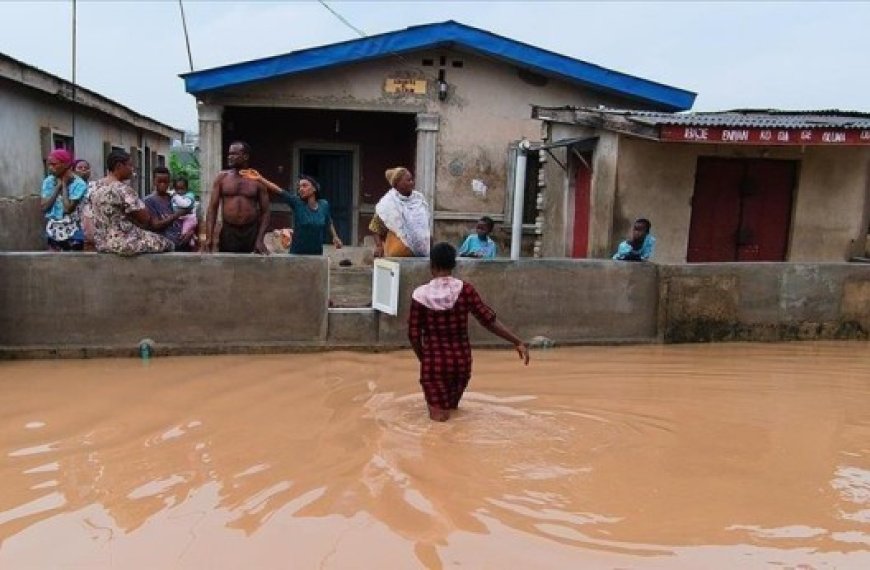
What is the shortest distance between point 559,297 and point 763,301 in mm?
2289

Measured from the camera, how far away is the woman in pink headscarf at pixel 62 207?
308 inches

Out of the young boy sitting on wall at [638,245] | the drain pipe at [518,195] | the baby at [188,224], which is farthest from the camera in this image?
the drain pipe at [518,195]

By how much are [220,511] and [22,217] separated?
5.40 meters

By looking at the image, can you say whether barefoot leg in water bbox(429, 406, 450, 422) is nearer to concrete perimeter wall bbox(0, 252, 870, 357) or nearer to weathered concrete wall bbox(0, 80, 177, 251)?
concrete perimeter wall bbox(0, 252, 870, 357)

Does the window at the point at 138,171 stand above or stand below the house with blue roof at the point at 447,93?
below

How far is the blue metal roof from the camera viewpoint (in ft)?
38.4

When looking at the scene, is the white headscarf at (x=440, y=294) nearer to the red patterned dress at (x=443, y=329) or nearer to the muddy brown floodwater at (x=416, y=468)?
the red patterned dress at (x=443, y=329)

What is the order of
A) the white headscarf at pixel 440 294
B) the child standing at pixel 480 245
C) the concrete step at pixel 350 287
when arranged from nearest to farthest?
1. the white headscarf at pixel 440 294
2. the concrete step at pixel 350 287
3. the child standing at pixel 480 245

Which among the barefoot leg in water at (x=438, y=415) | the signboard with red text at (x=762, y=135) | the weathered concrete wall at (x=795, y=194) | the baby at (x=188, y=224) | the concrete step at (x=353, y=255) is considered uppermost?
Result: the signboard with red text at (x=762, y=135)

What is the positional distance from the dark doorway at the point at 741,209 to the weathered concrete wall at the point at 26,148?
26.2 feet

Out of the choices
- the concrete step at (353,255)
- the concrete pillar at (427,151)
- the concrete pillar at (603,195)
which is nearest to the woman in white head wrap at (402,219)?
the concrete pillar at (603,195)

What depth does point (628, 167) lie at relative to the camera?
10.2 metres

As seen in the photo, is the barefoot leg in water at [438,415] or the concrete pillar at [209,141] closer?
the barefoot leg in water at [438,415]

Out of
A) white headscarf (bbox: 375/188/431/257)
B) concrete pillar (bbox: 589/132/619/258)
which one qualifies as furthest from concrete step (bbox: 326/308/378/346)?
concrete pillar (bbox: 589/132/619/258)
